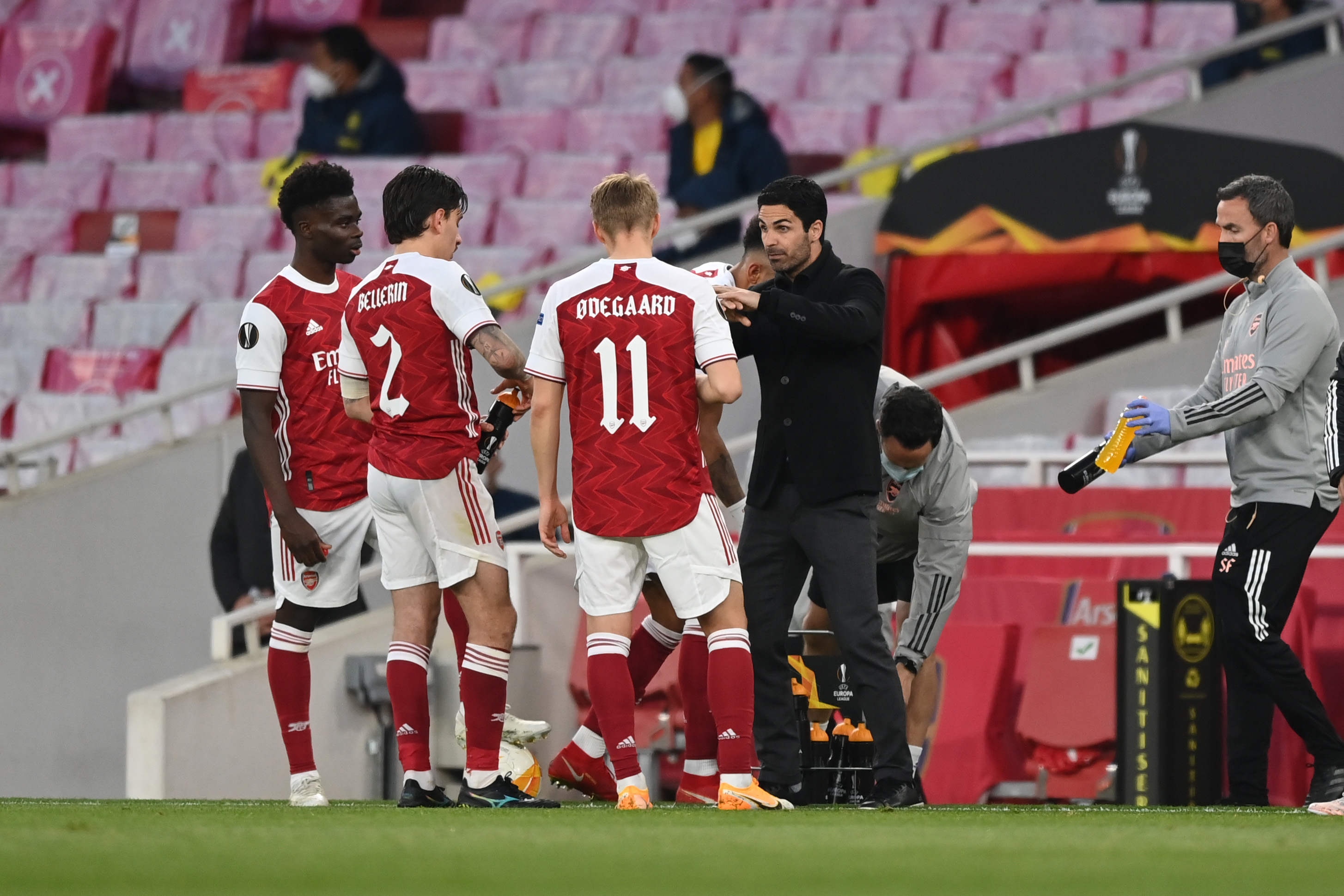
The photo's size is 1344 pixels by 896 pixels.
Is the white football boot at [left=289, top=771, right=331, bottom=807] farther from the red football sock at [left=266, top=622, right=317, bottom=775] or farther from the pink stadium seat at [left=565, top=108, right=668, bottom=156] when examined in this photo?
the pink stadium seat at [left=565, top=108, right=668, bottom=156]

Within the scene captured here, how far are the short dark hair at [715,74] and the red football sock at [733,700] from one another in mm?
6116

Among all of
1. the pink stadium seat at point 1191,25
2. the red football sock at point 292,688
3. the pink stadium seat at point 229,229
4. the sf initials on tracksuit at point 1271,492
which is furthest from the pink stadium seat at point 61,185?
the sf initials on tracksuit at point 1271,492

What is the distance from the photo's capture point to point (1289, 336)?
5.50m

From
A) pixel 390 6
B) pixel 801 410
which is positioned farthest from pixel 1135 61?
pixel 801 410

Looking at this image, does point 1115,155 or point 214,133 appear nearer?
point 1115,155

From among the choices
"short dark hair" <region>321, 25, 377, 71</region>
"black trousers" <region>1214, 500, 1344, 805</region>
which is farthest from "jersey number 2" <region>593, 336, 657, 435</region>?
"short dark hair" <region>321, 25, 377, 71</region>

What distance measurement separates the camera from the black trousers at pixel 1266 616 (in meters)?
5.43

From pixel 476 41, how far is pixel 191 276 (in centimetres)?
343

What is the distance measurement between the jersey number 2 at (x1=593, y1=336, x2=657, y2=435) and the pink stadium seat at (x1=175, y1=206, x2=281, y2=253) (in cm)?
828

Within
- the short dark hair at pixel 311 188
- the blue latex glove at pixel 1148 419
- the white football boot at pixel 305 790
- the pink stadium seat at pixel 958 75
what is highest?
the pink stadium seat at pixel 958 75

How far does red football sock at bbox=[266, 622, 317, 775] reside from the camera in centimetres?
580

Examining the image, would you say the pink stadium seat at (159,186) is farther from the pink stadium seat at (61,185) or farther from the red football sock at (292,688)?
the red football sock at (292,688)

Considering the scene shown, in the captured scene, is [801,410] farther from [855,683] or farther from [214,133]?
[214,133]

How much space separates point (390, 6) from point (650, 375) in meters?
11.9
